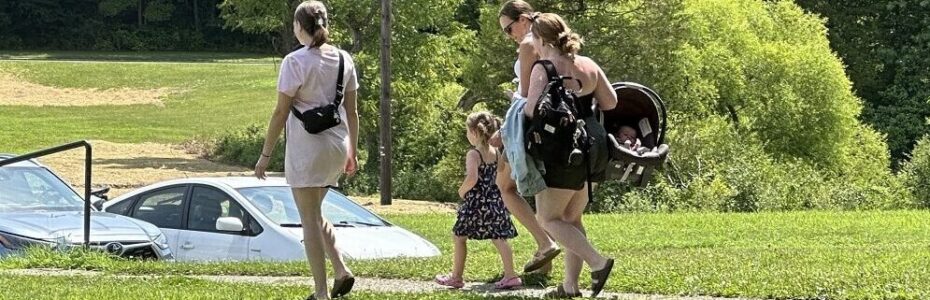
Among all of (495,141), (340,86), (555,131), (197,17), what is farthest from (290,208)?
(197,17)

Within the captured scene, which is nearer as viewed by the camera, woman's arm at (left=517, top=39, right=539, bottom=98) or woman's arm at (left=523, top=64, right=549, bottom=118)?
woman's arm at (left=523, top=64, right=549, bottom=118)

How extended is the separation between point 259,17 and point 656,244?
78.4ft

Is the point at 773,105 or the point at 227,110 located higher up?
the point at 773,105

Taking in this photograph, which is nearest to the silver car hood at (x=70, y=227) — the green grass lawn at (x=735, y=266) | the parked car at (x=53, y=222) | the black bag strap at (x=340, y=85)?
the parked car at (x=53, y=222)

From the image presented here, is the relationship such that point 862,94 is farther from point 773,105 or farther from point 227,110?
point 227,110

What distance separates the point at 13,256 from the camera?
1223 cm

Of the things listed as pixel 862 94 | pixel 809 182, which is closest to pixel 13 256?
pixel 809 182

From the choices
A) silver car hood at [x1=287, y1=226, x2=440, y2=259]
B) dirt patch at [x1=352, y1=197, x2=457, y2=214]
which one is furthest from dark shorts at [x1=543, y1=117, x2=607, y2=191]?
dirt patch at [x1=352, y1=197, x2=457, y2=214]

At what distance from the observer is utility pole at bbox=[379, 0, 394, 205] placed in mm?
30578

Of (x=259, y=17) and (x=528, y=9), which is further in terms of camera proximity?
(x=259, y=17)

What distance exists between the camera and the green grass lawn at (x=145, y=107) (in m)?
49.3

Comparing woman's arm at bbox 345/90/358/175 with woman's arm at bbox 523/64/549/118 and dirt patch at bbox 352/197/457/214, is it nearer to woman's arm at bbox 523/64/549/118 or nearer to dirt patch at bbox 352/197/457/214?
woman's arm at bbox 523/64/549/118

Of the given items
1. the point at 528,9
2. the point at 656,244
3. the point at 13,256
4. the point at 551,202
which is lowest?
the point at 656,244

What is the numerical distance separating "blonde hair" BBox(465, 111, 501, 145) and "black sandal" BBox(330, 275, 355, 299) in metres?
1.86
